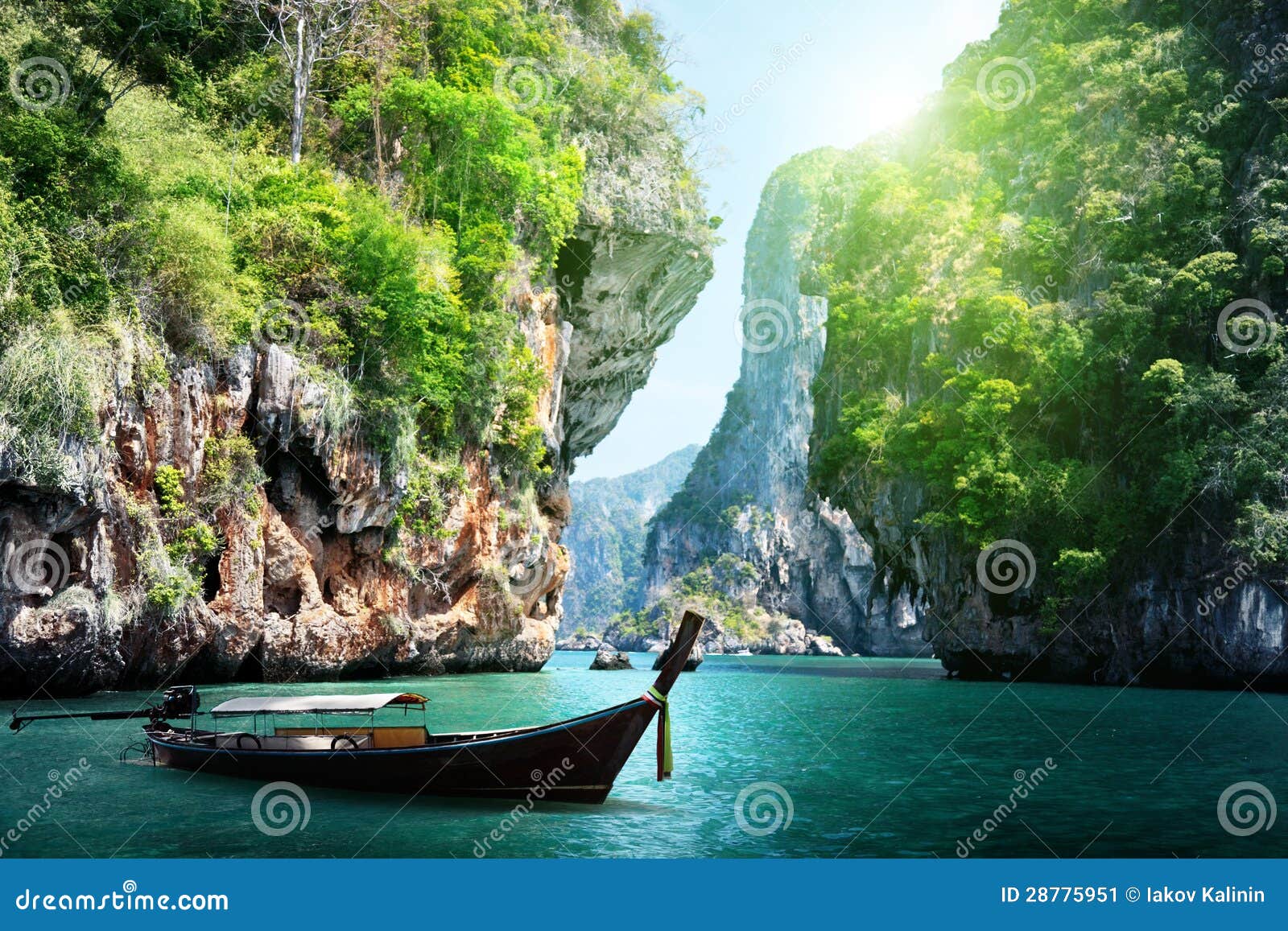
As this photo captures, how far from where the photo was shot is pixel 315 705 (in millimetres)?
12344

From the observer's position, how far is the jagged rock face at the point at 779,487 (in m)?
97.4

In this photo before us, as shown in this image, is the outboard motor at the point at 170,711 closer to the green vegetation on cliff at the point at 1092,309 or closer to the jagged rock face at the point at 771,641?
the green vegetation on cliff at the point at 1092,309

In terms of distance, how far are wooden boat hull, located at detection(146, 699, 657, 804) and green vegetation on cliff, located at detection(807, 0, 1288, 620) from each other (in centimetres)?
2242

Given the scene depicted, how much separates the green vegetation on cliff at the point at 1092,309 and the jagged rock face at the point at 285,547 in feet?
31.4

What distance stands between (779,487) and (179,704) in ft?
338

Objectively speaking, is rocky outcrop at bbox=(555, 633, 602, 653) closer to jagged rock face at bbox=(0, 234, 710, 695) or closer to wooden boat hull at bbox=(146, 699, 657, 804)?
jagged rock face at bbox=(0, 234, 710, 695)

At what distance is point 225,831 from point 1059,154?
35781 mm

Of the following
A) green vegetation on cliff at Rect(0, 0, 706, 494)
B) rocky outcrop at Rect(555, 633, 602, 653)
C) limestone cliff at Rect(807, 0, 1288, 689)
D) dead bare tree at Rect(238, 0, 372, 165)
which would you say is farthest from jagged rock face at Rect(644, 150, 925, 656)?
dead bare tree at Rect(238, 0, 372, 165)

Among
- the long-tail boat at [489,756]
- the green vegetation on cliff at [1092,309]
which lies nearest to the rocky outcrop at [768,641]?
the green vegetation on cliff at [1092,309]

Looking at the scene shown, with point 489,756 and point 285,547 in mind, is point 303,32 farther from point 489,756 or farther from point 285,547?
point 489,756

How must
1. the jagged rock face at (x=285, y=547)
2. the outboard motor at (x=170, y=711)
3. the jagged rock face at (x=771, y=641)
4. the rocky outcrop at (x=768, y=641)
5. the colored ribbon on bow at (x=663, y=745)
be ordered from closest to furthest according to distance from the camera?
the colored ribbon on bow at (x=663, y=745) < the outboard motor at (x=170, y=711) < the jagged rock face at (x=285, y=547) < the jagged rock face at (x=771, y=641) < the rocky outcrop at (x=768, y=641)

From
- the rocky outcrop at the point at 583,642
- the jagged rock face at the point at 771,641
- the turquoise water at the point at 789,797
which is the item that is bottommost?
the rocky outcrop at the point at 583,642

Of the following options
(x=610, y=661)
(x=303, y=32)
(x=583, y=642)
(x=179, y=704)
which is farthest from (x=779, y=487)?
(x=179, y=704)

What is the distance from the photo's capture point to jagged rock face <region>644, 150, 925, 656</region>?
9744 cm
